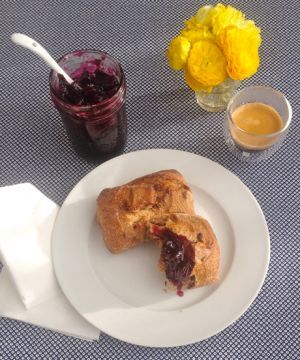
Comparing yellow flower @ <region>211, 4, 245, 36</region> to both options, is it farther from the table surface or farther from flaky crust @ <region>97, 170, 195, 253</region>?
flaky crust @ <region>97, 170, 195, 253</region>

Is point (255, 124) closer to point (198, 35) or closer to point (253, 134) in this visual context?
point (253, 134)

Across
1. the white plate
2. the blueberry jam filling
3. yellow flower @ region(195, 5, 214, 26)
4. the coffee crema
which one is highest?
yellow flower @ region(195, 5, 214, 26)

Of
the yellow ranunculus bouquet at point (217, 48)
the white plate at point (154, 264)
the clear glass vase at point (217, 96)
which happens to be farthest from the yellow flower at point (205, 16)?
the white plate at point (154, 264)

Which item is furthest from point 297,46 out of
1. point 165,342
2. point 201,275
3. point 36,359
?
point 36,359

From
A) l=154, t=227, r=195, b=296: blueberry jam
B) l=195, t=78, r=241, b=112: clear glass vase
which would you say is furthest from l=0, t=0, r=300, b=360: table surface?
l=154, t=227, r=195, b=296: blueberry jam

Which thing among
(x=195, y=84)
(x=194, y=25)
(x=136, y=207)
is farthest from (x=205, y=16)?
(x=136, y=207)

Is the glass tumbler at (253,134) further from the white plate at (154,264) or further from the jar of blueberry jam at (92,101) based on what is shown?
the jar of blueberry jam at (92,101)

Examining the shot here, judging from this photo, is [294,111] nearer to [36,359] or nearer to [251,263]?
[251,263]
